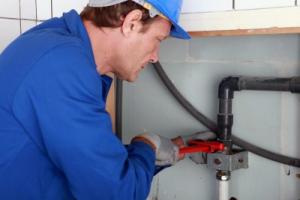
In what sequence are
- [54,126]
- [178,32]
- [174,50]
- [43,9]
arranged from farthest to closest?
[174,50] → [43,9] → [178,32] → [54,126]

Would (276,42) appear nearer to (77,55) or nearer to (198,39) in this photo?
(198,39)

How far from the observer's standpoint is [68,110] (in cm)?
68

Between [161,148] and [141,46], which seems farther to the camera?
Result: [161,148]

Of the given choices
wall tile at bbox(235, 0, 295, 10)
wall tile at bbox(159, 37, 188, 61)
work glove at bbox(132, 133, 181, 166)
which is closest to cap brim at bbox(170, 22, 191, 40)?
wall tile at bbox(235, 0, 295, 10)

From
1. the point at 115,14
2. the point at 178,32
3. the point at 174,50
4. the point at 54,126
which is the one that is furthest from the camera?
the point at 174,50

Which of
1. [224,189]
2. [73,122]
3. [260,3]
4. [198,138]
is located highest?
[260,3]

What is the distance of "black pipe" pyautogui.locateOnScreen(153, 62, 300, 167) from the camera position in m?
1.14

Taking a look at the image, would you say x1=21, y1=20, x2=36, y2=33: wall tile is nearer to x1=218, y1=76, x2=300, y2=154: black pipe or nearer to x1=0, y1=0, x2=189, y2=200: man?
x1=0, y1=0, x2=189, y2=200: man

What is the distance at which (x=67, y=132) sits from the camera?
2.22 ft

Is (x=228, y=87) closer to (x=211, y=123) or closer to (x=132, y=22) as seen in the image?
(x=211, y=123)

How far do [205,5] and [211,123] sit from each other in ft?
1.27

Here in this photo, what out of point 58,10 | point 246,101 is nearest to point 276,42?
point 246,101

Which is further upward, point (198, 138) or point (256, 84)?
point (256, 84)

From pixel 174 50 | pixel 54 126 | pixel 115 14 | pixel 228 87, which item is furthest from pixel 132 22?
pixel 174 50
